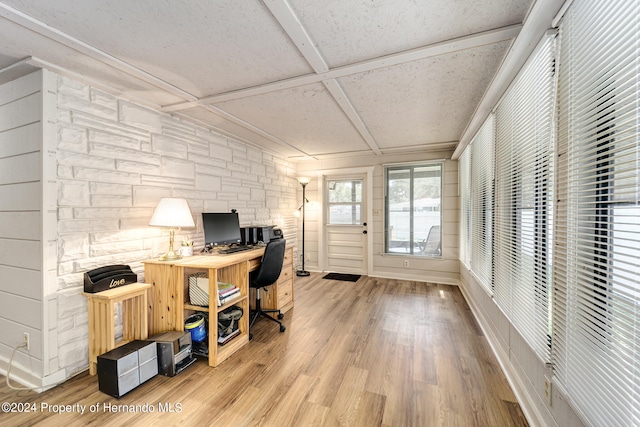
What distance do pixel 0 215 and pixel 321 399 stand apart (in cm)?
286

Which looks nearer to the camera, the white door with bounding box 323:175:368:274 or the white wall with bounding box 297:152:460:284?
the white wall with bounding box 297:152:460:284

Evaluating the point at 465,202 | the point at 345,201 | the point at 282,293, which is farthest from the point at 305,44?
the point at 345,201

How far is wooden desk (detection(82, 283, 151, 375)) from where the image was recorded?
186 cm

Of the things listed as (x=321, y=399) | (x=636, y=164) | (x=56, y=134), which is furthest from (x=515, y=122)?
(x=56, y=134)

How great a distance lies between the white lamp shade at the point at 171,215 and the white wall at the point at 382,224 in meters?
3.09

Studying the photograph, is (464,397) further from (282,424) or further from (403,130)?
(403,130)

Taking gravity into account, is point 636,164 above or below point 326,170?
below

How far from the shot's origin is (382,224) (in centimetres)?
472

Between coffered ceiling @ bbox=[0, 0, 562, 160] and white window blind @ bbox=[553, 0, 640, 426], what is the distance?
396mm

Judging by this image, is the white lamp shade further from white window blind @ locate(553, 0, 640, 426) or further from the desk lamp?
white window blind @ locate(553, 0, 640, 426)

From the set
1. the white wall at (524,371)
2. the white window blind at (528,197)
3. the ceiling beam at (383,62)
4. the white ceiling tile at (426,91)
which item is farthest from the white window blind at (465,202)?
the ceiling beam at (383,62)

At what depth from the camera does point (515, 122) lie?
177 cm

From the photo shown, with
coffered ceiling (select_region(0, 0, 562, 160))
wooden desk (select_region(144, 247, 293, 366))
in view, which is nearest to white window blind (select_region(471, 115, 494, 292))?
coffered ceiling (select_region(0, 0, 562, 160))

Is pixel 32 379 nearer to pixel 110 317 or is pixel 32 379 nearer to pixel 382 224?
pixel 110 317
